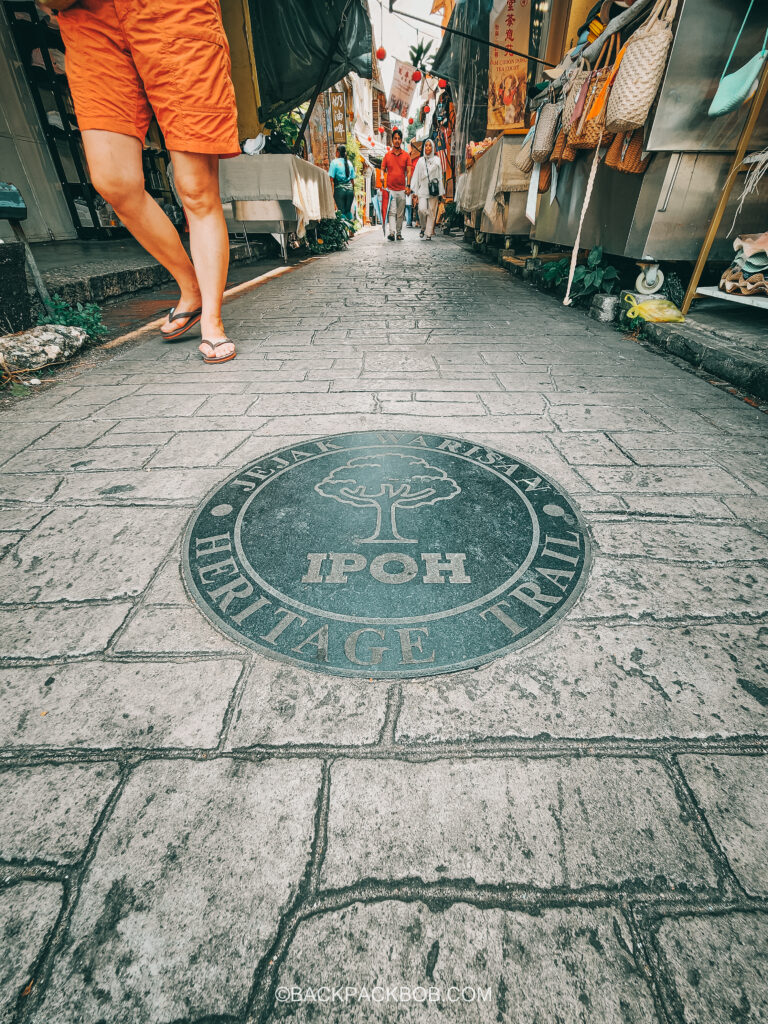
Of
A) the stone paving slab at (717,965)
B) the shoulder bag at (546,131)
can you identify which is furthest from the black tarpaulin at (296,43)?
the stone paving slab at (717,965)

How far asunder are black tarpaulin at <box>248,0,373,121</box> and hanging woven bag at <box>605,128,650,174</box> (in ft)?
15.5

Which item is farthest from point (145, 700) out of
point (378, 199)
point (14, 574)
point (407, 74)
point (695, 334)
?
point (378, 199)

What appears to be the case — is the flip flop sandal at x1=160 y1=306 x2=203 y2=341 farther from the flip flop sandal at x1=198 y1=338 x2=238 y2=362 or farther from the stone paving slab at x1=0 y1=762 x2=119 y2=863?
the stone paving slab at x1=0 y1=762 x2=119 y2=863

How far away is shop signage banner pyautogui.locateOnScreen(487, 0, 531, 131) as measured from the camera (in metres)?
6.39

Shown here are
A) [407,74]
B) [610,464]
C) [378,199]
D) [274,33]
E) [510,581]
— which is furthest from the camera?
[378,199]

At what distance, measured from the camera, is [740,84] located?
2.82m

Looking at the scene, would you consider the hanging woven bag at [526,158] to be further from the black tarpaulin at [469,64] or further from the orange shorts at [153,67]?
the black tarpaulin at [469,64]

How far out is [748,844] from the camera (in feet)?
2.73

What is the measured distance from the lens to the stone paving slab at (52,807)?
0.83m

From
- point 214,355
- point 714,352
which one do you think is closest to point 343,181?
point 214,355

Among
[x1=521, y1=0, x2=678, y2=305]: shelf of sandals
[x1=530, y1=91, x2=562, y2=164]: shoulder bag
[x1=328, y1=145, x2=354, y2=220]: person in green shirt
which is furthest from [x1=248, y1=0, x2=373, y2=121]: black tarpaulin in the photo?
[x1=328, y1=145, x2=354, y2=220]: person in green shirt

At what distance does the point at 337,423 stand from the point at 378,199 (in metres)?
30.3

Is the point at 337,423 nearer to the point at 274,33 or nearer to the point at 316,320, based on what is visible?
the point at 316,320

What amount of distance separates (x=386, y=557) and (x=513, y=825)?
0.77 meters
